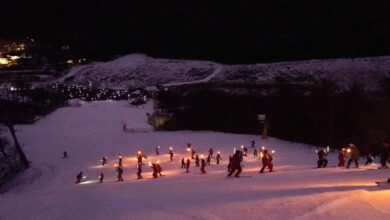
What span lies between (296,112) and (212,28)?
51046mm

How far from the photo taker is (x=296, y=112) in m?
39.7

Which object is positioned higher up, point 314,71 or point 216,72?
point 216,72

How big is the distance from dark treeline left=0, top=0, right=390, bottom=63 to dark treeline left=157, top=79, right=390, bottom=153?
31909mm

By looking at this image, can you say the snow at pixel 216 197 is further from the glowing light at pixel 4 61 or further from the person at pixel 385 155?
the glowing light at pixel 4 61

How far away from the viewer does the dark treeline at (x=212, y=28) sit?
74.9 m

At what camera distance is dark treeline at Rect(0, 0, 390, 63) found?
74938 millimetres

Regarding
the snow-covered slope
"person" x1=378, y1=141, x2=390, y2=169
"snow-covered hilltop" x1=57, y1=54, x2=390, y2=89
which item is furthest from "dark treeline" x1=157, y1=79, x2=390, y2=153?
the snow-covered slope

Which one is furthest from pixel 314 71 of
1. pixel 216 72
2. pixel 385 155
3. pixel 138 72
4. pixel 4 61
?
pixel 4 61

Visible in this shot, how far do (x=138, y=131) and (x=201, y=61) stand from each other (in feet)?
142

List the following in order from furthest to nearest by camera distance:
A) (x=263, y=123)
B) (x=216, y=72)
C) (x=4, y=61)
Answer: (x=4, y=61), (x=216, y=72), (x=263, y=123)

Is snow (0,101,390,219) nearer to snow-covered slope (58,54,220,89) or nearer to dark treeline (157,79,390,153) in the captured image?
dark treeline (157,79,390,153)

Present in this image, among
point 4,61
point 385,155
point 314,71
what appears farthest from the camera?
point 4,61

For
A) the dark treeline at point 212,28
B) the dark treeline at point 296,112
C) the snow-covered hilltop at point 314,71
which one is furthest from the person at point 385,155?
the dark treeline at point 212,28

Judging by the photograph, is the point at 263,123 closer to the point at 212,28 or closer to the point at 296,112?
the point at 296,112
